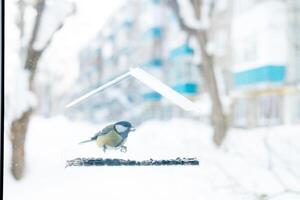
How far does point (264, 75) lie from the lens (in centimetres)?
193

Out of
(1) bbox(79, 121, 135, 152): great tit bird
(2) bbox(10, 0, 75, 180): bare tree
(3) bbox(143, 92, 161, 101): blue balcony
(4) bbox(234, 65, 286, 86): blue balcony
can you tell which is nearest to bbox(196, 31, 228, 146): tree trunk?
(4) bbox(234, 65, 286, 86): blue balcony

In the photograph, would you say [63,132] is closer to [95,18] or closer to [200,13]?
[95,18]

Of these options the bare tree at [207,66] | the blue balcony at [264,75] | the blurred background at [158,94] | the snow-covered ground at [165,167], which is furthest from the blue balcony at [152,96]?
the blue balcony at [264,75]

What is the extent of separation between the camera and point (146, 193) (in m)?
1.89

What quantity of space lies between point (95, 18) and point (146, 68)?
298 mm

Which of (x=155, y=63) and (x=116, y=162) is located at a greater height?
(x=155, y=63)

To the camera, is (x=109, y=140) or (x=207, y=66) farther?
(x=207, y=66)

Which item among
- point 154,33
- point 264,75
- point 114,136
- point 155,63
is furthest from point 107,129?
point 264,75

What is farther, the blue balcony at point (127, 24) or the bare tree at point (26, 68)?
the blue balcony at point (127, 24)

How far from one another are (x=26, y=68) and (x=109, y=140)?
44cm

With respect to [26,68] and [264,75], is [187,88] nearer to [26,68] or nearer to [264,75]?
[264,75]

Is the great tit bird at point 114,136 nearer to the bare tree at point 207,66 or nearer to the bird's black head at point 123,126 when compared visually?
the bird's black head at point 123,126

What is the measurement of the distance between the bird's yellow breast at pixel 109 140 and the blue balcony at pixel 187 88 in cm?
31

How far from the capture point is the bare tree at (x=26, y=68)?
182cm
